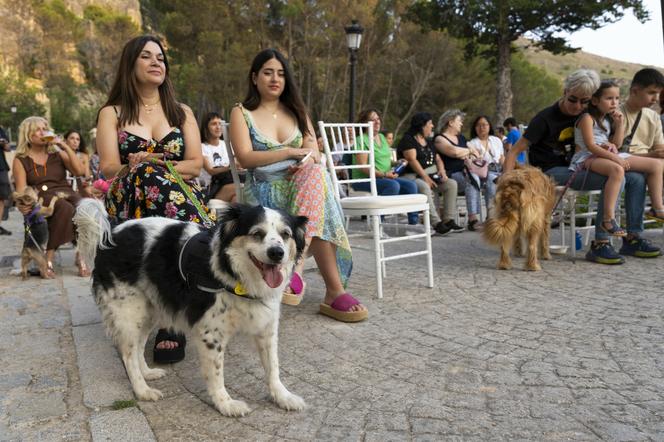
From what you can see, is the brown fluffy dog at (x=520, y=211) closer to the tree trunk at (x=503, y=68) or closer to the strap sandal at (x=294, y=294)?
the strap sandal at (x=294, y=294)

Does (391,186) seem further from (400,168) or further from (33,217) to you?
(33,217)

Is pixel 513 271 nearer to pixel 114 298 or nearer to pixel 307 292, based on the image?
pixel 307 292

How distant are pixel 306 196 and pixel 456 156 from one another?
5197mm

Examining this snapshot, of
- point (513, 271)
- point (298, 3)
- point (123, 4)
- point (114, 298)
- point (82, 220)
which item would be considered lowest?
point (513, 271)

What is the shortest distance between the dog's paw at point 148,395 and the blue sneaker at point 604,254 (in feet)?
14.9

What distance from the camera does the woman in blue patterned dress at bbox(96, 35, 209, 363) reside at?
320cm

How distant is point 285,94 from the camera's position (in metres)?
4.02

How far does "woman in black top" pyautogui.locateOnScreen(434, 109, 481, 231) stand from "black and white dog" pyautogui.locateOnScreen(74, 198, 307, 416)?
6.07 meters

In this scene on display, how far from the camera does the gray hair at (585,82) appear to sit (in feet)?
17.1

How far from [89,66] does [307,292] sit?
5004cm

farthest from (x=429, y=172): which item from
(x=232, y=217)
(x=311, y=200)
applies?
(x=232, y=217)

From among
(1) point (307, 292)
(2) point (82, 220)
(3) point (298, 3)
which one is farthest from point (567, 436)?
(3) point (298, 3)

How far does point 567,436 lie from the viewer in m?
2.05

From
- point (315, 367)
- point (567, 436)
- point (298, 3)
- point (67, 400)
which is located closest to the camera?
point (567, 436)
